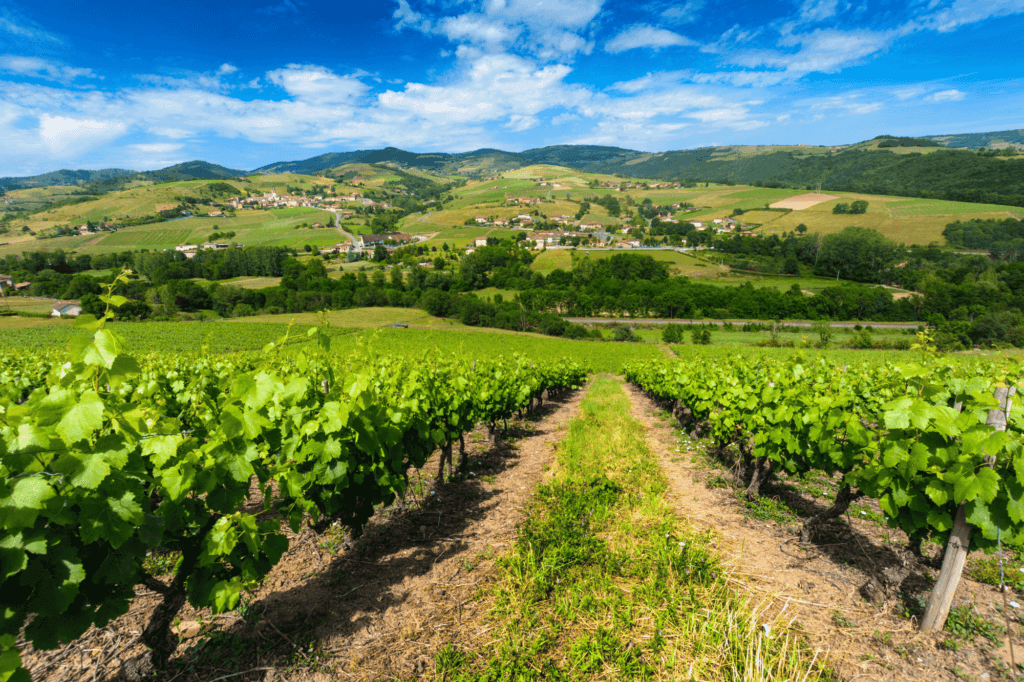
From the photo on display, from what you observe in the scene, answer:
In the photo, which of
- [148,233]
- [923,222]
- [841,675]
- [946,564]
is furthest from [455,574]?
[148,233]

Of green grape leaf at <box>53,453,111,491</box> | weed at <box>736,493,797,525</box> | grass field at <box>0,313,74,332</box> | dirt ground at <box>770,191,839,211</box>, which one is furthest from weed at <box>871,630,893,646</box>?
dirt ground at <box>770,191,839,211</box>

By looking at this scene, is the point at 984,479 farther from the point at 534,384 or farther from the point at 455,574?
the point at 534,384

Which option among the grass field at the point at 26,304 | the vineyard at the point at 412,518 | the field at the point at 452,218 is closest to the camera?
the vineyard at the point at 412,518

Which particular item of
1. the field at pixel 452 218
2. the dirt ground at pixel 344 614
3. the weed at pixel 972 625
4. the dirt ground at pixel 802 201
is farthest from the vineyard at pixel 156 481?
the dirt ground at pixel 802 201

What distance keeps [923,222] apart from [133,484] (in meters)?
157

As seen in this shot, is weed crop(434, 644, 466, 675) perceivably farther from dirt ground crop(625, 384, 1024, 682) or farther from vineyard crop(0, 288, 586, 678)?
dirt ground crop(625, 384, 1024, 682)

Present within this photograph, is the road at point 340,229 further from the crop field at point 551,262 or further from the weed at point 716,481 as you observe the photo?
the weed at point 716,481

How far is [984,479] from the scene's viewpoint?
10.2 ft

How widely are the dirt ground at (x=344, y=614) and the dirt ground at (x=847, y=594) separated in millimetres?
3030

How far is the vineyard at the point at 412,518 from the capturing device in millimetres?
2240

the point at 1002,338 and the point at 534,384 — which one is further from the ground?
the point at 534,384

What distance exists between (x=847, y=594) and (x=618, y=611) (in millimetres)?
2522

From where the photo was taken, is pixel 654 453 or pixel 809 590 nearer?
pixel 809 590

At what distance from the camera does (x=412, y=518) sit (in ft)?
19.4
